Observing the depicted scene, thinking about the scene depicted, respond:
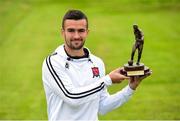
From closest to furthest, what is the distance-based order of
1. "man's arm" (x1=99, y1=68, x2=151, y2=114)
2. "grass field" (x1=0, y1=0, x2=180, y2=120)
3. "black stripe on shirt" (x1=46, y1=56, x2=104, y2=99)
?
"black stripe on shirt" (x1=46, y1=56, x2=104, y2=99)
"man's arm" (x1=99, y1=68, x2=151, y2=114)
"grass field" (x1=0, y1=0, x2=180, y2=120)

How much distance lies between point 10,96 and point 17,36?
712 cm

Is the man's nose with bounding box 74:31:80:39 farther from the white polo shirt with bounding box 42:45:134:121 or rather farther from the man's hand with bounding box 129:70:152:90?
the man's hand with bounding box 129:70:152:90

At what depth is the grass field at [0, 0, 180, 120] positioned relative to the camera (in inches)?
456

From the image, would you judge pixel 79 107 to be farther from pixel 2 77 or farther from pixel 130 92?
pixel 2 77

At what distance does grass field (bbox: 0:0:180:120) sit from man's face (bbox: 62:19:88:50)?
6.26 metres

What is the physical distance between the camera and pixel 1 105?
1146 centimetres

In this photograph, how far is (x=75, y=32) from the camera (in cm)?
447

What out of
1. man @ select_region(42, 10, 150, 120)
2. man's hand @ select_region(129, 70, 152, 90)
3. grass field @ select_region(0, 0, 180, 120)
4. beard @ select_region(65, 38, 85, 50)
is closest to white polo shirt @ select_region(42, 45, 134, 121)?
man @ select_region(42, 10, 150, 120)

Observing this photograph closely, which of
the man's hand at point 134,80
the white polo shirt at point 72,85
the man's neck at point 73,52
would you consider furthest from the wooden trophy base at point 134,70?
the man's neck at point 73,52

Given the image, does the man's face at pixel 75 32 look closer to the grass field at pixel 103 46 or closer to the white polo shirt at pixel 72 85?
the white polo shirt at pixel 72 85

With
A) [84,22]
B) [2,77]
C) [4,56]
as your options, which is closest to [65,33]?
[84,22]

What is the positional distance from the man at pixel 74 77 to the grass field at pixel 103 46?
6.10 meters

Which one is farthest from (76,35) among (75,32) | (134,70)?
(134,70)

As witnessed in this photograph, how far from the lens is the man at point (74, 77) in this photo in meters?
4.45
